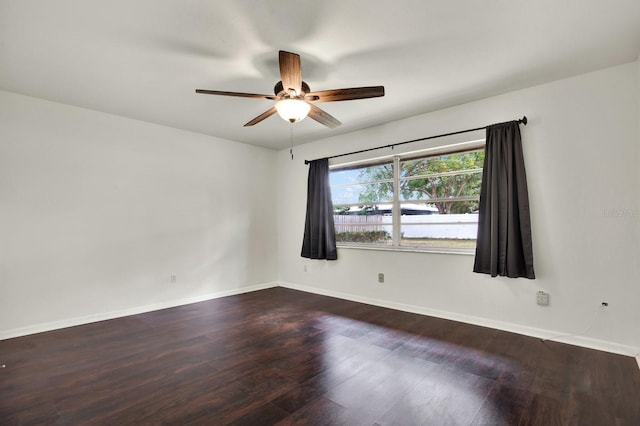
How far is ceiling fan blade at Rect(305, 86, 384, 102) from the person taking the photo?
2412 millimetres

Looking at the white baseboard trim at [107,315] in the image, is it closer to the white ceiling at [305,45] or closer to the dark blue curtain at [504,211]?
the white ceiling at [305,45]

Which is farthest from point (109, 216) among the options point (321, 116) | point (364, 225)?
point (364, 225)

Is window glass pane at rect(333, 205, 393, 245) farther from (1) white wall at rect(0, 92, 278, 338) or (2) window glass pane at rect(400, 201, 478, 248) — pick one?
(1) white wall at rect(0, 92, 278, 338)

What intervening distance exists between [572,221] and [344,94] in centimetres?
248

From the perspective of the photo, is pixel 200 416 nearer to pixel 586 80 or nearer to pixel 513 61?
pixel 513 61

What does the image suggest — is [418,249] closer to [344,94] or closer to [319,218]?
[319,218]

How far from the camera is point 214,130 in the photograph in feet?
14.8

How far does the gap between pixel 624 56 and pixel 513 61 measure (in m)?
0.89

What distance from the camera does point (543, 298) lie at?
3.02 m

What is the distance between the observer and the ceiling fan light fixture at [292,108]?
8.23 feet

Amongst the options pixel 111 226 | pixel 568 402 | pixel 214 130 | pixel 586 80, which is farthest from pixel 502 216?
pixel 111 226

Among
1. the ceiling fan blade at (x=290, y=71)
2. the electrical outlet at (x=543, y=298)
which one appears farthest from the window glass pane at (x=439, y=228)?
the ceiling fan blade at (x=290, y=71)

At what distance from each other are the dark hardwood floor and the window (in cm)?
114

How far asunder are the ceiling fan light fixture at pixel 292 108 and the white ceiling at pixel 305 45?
0.37m
